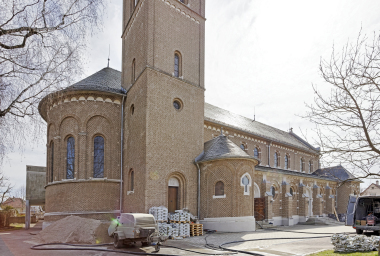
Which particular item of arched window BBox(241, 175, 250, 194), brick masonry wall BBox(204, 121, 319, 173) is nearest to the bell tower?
arched window BBox(241, 175, 250, 194)

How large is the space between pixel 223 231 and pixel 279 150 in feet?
60.4

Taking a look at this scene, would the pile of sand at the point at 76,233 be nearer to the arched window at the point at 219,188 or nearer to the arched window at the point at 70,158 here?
the arched window at the point at 70,158

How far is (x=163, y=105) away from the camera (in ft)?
69.7

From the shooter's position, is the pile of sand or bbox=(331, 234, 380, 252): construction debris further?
the pile of sand

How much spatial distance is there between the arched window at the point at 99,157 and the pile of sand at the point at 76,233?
18.2 feet

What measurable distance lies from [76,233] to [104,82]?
41.5ft

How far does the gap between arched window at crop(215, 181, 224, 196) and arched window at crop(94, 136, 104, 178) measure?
8.23 metres

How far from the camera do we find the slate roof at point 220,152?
2167cm

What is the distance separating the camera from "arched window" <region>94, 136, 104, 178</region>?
73.2ft

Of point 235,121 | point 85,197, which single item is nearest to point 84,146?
point 85,197

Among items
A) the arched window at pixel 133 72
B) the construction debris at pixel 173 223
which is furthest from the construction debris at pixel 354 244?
the arched window at pixel 133 72

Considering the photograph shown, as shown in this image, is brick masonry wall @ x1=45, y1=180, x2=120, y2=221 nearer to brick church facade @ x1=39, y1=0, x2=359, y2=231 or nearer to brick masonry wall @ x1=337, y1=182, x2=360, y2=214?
brick church facade @ x1=39, y1=0, x2=359, y2=231

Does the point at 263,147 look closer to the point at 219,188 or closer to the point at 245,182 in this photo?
the point at 245,182

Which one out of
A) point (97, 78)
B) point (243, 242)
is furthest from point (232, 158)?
point (97, 78)
